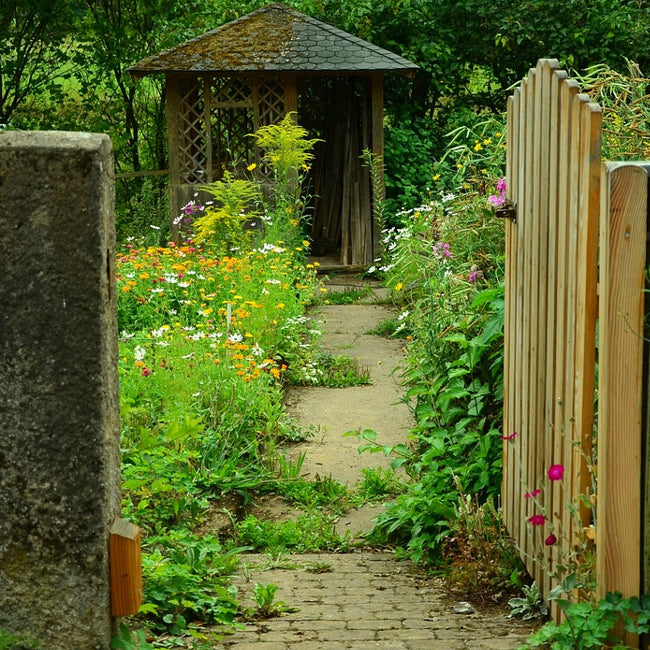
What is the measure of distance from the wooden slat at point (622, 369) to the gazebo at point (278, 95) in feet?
34.8

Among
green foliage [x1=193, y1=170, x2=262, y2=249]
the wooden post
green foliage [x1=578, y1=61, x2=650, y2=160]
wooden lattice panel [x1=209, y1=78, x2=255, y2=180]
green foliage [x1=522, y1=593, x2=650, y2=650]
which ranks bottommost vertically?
green foliage [x1=522, y1=593, x2=650, y2=650]

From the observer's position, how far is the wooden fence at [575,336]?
2943 millimetres

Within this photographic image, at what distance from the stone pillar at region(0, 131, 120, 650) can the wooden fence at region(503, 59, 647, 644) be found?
4.53 ft

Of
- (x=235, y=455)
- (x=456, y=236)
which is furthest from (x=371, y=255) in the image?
(x=235, y=455)

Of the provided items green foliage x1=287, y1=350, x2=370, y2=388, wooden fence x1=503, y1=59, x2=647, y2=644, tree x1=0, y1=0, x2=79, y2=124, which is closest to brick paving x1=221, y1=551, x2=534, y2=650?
wooden fence x1=503, y1=59, x2=647, y2=644

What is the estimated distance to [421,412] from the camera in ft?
17.1

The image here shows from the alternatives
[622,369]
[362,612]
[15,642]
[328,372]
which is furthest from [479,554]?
[328,372]

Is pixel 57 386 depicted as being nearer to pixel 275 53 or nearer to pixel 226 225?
pixel 226 225

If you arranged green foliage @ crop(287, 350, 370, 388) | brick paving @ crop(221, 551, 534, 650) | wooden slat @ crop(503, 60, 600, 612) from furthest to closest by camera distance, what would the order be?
1. green foliage @ crop(287, 350, 370, 388)
2. brick paving @ crop(221, 551, 534, 650)
3. wooden slat @ crop(503, 60, 600, 612)

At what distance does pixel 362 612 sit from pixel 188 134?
10.9 m

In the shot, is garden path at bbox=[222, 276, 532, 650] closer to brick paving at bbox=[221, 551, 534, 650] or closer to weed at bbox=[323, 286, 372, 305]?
brick paving at bbox=[221, 551, 534, 650]

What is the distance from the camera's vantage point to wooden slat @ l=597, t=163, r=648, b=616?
2.91m

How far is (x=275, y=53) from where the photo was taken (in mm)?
13430

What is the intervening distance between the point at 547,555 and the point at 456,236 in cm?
334
